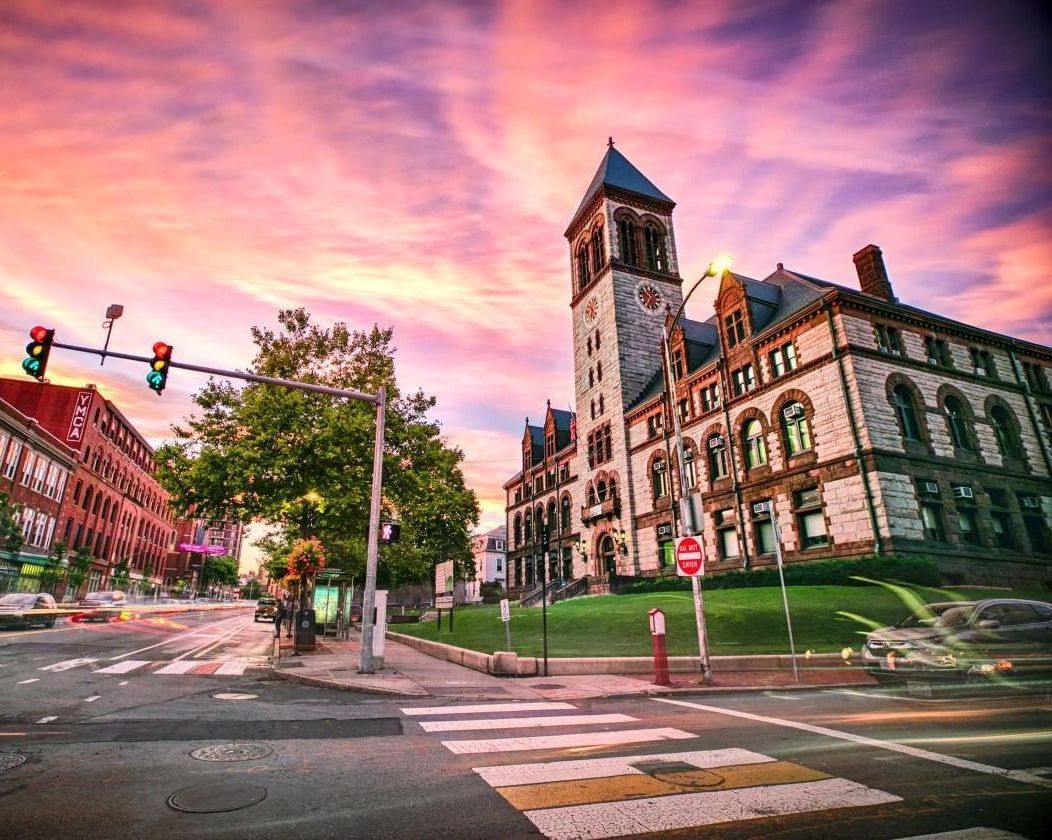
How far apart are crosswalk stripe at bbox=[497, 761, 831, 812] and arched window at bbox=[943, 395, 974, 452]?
27772 millimetres

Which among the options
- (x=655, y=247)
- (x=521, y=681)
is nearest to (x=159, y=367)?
(x=521, y=681)

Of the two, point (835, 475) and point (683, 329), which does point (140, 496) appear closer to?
point (683, 329)

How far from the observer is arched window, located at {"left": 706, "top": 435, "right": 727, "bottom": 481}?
104 ft

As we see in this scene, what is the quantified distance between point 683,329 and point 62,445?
5553 cm

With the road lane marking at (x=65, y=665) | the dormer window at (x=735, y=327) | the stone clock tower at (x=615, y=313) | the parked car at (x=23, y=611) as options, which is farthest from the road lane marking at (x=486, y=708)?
the stone clock tower at (x=615, y=313)

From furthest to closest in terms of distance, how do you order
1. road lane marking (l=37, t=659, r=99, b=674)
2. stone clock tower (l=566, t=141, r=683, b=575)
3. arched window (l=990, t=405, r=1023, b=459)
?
stone clock tower (l=566, t=141, r=683, b=575) < arched window (l=990, t=405, r=1023, b=459) < road lane marking (l=37, t=659, r=99, b=674)

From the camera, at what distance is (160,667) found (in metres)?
13.1

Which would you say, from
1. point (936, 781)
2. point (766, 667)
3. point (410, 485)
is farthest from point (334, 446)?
point (936, 781)

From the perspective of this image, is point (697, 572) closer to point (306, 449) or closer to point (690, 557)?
point (690, 557)

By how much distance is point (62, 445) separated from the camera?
5028 centimetres

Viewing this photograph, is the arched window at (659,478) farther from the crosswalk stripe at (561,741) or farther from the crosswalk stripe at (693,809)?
the crosswalk stripe at (693,809)

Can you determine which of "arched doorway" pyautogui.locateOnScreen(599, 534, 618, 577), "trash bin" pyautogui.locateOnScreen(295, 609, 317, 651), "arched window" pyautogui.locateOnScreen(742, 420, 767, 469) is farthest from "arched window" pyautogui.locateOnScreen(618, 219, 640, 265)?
"trash bin" pyautogui.locateOnScreen(295, 609, 317, 651)

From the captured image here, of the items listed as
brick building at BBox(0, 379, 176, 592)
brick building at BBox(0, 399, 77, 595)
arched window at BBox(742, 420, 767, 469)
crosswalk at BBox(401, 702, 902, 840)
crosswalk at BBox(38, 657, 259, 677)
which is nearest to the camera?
crosswalk at BBox(401, 702, 902, 840)

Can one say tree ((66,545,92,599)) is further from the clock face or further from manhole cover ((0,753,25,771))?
manhole cover ((0,753,25,771))
